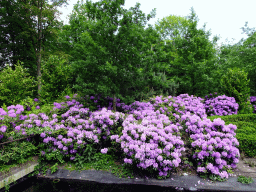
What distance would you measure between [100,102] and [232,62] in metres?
11.8

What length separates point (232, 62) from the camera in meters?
12.5

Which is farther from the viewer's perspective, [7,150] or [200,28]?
[200,28]

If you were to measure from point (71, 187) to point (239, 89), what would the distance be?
10481 millimetres

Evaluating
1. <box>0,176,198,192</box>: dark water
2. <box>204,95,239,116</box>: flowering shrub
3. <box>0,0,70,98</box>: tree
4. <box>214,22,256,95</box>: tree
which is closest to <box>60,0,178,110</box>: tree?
<box>0,176,198,192</box>: dark water

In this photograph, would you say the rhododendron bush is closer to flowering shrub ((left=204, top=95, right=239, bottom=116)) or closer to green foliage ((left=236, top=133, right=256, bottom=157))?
green foliage ((left=236, top=133, right=256, bottom=157))

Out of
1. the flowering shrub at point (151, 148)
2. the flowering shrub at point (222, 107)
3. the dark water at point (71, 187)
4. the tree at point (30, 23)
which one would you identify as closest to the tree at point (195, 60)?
the flowering shrub at point (222, 107)

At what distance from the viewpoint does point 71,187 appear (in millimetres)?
3650

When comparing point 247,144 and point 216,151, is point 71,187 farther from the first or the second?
point 247,144

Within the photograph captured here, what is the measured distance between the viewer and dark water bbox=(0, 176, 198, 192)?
140 inches

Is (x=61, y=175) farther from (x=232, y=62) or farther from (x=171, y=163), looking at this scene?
(x=232, y=62)

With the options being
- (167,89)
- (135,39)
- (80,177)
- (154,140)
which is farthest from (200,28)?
(80,177)

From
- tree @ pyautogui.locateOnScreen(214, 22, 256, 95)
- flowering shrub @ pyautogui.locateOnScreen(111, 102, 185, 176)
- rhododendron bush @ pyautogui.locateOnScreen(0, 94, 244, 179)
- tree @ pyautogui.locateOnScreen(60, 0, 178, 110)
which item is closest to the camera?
flowering shrub @ pyautogui.locateOnScreen(111, 102, 185, 176)

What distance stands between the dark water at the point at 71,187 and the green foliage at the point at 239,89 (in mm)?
8281

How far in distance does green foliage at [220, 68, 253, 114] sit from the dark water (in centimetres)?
828
